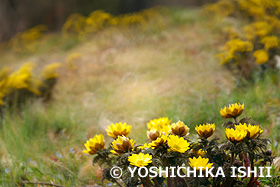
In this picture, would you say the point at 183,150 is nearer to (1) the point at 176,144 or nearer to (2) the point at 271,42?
(1) the point at 176,144

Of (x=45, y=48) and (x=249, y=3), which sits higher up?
(x=249, y=3)

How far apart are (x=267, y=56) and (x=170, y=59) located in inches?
52.8

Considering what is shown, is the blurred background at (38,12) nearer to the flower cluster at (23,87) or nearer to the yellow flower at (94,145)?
the flower cluster at (23,87)

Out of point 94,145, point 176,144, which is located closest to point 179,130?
point 176,144

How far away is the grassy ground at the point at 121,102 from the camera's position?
182cm

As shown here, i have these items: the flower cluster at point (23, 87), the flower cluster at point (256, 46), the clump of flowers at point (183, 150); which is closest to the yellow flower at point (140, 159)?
the clump of flowers at point (183, 150)

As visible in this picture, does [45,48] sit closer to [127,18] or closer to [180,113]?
[127,18]

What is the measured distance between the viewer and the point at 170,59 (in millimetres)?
3760

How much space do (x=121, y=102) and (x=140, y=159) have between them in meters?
1.64

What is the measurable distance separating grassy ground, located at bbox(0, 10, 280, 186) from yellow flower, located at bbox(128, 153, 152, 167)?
43cm

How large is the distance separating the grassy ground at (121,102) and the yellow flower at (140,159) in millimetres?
427

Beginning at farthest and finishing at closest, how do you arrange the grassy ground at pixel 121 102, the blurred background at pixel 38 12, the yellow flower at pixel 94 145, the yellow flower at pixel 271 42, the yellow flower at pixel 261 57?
the blurred background at pixel 38 12, the yellow flower at pixel 271 42, the yellow flower at pixel 261 57, the grassy ground at pixel 121 102, the yellow flower at pixel 94 145

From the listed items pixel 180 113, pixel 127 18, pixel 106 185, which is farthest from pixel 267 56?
pixel 127 18

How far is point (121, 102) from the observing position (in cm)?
269
